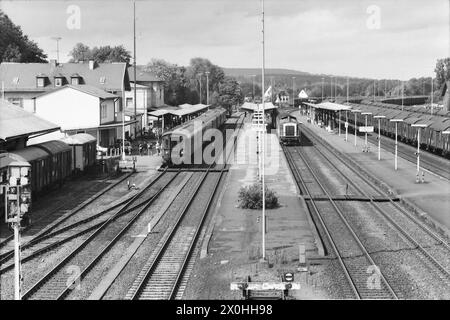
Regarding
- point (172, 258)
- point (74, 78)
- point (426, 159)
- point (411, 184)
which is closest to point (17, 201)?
point (172, 258)

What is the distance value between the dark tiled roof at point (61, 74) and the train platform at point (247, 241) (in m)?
39.1

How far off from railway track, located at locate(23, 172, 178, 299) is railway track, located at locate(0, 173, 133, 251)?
1897 mm

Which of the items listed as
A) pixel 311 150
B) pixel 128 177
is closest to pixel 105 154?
pixel 128 177

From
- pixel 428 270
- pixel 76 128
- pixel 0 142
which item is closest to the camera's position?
pixel 428 270

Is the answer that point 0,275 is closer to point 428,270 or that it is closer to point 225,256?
point 225,256

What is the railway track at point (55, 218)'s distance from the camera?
21103mm

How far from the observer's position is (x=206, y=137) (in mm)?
59531

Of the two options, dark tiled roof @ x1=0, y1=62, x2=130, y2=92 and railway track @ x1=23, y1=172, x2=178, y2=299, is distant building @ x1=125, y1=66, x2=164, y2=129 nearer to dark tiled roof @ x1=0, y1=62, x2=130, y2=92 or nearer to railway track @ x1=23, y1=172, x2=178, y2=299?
dark tiled roof @ x1=0, y1=62, x2=130, y2=92

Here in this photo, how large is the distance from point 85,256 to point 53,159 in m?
14.3

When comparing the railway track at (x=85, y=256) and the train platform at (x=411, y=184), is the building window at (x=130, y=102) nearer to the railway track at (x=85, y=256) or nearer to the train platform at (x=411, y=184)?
the train platform at (x=411, y=184)

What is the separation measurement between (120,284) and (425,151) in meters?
42.3

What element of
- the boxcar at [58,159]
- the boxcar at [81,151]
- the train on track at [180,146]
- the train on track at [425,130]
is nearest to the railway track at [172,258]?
the boxcar at [58,159]

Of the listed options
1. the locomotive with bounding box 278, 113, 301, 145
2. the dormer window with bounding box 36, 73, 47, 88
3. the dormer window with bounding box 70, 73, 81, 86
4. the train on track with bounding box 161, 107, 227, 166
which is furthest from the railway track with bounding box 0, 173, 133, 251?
the dormer window with bounding box 36, 73, 47, 88

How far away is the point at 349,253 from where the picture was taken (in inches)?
770
